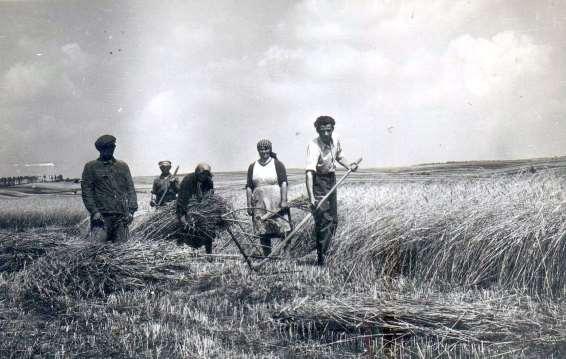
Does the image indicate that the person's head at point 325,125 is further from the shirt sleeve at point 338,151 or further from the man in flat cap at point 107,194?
the man in flat cap at point 107,194

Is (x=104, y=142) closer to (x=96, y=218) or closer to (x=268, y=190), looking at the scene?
(x=96, y=218)

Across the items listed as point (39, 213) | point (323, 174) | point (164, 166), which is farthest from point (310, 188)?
point (39, 213)

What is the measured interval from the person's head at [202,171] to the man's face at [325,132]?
144 cm

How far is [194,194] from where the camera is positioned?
18.0ft

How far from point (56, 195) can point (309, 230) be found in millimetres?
11565

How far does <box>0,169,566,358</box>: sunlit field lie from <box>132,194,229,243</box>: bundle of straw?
16.5 inches

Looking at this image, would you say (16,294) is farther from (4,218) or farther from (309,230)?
(4,218)

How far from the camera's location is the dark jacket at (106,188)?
4926 millimetres

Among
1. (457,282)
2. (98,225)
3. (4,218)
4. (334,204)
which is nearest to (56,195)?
(4,218)

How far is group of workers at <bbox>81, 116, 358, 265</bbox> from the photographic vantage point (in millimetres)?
4969

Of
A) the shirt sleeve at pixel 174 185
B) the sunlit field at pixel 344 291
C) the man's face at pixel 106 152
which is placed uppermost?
the man's face at pixel 106 152

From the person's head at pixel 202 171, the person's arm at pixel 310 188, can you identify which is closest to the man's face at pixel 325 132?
the person's arm at pixel 310 188

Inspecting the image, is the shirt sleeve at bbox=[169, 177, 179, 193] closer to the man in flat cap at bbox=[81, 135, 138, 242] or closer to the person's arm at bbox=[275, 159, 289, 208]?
the man in flat cap at bbox=[81, 135, 138, 242]

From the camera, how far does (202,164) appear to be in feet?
17.7
